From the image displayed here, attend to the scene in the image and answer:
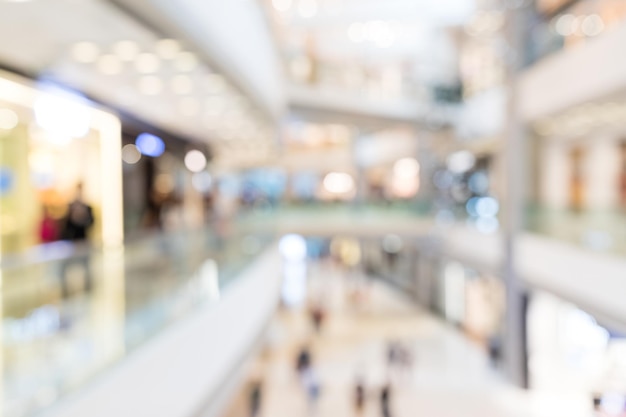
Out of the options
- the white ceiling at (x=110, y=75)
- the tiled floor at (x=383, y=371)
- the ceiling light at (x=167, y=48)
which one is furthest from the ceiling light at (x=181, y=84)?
the tiled floor at (x=383, y=371)

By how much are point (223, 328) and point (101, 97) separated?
4822 millimetres

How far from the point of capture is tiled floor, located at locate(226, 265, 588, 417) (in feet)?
35.1

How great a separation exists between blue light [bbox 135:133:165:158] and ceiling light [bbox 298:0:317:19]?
6692 millimetres

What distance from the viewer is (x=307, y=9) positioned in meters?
18.1

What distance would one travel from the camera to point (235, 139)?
16609mm

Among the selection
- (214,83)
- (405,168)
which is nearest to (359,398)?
(214,83)

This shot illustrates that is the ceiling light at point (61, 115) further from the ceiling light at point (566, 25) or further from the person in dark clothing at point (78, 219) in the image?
the ceiling light at point (566, 25)

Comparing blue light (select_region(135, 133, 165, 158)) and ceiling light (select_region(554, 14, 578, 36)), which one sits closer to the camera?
ceiling light (select_region(554, 14, 578, 36))

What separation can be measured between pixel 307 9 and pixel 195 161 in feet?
18.2

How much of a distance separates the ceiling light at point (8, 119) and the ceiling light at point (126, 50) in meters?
2.05

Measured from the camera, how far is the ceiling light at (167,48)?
571 cm

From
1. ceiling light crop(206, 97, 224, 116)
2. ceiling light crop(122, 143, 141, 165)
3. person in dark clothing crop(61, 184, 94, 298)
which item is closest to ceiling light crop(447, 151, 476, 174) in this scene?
ceiling light crop(206, 97, 224, 116)

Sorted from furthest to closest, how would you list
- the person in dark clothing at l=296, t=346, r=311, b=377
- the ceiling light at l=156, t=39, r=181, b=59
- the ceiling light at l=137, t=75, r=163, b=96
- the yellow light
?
1. the person in dark clothing at l=296, t=346, r=311, b=377
2. the yellow light
3. the ceiling light at l=137, t=75, r=163, b=96
4. the ceiling light at l=156, t=39, r=181, b=59

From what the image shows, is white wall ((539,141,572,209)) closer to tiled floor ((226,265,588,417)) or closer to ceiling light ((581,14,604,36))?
tiled floor ((226,265,588,417))
